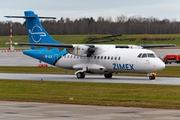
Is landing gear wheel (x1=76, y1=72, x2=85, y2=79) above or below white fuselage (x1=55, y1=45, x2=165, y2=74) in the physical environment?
below

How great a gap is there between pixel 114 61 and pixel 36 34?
28.8 ft

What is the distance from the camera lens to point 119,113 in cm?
1822

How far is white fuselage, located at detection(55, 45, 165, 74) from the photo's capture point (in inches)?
1479

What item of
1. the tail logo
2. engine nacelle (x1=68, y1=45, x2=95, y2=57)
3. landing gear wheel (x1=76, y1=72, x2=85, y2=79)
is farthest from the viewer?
the tail logo

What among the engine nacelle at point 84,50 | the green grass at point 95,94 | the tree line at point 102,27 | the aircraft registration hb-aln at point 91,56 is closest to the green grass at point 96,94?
the green grass at point 95,94

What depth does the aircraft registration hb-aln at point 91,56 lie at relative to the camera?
3791 cm

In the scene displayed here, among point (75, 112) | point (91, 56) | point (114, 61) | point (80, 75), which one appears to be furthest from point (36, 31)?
point (75, 112)

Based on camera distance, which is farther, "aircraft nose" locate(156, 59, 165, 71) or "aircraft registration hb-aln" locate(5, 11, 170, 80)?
"aircraft registration hb-aln" locate(5, 11, 170, 80)

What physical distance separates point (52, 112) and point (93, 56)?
898 inches

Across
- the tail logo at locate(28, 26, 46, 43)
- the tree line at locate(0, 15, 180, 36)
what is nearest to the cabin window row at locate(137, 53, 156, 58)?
the tail logo at locate(28, 26, 46, 43)

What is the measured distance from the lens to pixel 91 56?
4109cm

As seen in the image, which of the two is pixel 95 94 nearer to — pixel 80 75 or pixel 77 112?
pixel 77 112

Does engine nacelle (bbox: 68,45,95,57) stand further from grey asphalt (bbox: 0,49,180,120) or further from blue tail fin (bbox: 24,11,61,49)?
grey asphalt (bbox: 0,49,180,120)

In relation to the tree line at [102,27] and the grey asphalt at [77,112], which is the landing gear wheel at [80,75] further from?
the tree line at [102,27]
